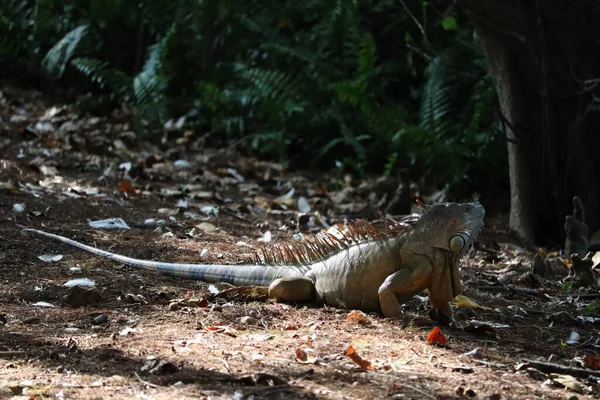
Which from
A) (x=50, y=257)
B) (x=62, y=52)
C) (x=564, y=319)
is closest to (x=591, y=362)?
(x=564, y=319)

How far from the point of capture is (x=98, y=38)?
14336mm

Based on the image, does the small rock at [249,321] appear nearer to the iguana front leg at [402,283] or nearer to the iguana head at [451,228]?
the iguana front leg at [402,283]

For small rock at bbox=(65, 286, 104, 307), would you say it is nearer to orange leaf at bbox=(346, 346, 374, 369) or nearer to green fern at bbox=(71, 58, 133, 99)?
orange leaf at bbox=(346, 346, 374, 369)

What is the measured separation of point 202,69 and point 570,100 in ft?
23.0

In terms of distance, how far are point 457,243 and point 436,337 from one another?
0.68 metres

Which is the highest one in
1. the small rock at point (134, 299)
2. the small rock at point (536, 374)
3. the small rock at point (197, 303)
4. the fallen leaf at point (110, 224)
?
the small rock at point (536, 374)

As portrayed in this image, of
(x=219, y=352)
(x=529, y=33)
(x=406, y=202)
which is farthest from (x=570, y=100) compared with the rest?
(x=219, y=352)

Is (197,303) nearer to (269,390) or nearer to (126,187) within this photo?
(269,390)

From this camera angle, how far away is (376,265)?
17.1 feet

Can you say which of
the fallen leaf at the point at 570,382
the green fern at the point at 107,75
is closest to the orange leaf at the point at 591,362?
the fallen leaf at the point at 570,382

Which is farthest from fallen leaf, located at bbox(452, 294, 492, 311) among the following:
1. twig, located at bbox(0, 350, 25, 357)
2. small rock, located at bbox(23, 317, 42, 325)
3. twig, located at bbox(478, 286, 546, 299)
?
twig, located at bbox(0, 350, 25, 357)

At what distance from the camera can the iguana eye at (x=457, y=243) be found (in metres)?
4.99

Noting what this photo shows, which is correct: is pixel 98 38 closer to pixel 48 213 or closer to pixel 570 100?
pixel 48 213

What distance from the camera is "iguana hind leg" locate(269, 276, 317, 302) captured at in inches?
216
